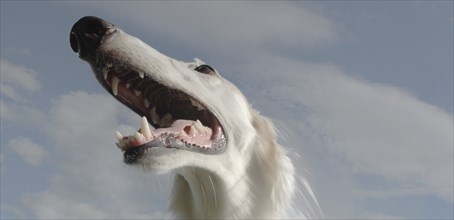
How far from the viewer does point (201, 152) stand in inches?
205

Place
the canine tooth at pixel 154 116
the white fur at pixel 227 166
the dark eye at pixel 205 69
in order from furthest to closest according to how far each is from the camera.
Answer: the dark eye at pixel 205 69 → the canine tooth at pixel 154 116 → the white fur at pixel 227 166

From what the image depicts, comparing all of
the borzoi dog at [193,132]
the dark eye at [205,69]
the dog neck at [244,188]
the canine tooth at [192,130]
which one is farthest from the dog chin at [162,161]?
the dark eye at [205,69]

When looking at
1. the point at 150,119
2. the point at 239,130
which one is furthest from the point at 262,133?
the point at 150,119

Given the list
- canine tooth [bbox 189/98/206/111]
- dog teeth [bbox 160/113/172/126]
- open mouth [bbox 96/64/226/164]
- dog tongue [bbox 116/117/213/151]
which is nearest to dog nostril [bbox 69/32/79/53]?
open mouth [bbox 96/64/226/164]

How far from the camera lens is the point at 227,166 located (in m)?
5.45

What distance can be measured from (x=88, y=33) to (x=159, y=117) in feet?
3.45

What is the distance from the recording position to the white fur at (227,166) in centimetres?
530

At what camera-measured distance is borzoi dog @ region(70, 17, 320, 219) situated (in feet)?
15.9

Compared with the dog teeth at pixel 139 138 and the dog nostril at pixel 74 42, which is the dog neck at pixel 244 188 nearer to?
the dog teeth at pixel 139 138

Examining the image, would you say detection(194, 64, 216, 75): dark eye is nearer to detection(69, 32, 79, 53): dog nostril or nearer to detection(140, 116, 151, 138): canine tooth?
detection(140, 116, 151, 138): canine tooth

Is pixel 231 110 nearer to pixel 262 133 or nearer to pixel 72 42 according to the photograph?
pixel 262 133

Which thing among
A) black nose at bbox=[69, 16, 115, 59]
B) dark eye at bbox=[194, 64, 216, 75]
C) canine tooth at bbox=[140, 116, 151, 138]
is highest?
dark eye at bbox=[194, 64, 216, 75]

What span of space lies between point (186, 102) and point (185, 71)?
11.5 inches

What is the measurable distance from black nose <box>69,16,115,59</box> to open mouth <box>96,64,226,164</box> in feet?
0.65
